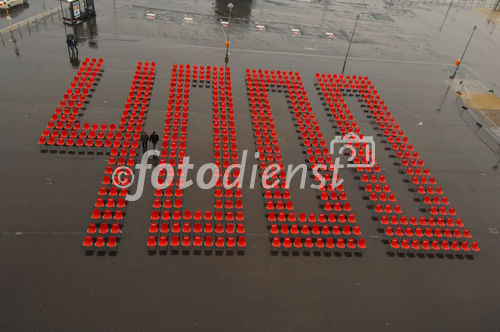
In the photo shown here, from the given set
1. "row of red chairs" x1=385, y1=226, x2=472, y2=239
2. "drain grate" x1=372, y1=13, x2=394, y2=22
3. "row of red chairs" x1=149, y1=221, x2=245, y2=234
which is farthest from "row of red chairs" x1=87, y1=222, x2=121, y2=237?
"drain grate" x1=372, y1=13, x2=394, y2=22

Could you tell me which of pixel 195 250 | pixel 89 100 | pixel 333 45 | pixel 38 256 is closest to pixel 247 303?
pixel 195 250

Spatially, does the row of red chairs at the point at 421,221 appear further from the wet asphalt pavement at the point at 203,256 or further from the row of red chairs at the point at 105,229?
the row of red chairs at the point at 105,229

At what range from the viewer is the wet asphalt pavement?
39.8ft

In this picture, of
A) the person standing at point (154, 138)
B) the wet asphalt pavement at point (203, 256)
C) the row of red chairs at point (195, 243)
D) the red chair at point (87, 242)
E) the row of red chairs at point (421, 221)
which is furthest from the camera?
the person standing at point (154, 138)

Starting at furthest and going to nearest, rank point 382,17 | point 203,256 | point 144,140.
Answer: point 382,17 < point 144,140 < point 203,256

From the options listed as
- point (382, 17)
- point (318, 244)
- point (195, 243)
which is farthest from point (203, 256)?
point (382, 17)

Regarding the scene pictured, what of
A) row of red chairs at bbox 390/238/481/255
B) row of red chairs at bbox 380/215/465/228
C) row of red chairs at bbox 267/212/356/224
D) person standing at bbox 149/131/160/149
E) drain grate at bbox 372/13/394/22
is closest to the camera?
row of red chairs at bbox 390/238/481/255

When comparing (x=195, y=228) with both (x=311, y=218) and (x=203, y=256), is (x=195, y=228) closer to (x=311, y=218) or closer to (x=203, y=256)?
(x=203, y=256)

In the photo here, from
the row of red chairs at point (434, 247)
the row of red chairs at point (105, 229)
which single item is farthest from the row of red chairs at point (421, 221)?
the row of red chairs at point (105, 229)

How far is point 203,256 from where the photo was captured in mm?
13969

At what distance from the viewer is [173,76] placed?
1002 inches

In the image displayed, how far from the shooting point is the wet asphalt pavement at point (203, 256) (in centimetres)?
1214

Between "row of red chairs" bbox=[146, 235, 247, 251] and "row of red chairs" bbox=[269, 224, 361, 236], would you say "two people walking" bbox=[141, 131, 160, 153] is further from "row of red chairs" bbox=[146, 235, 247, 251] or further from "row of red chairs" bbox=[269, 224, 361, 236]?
"row of red chairs" bbox=[269, 224, 361, 236]

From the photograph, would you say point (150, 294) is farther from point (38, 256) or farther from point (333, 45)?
point (333, 45)
